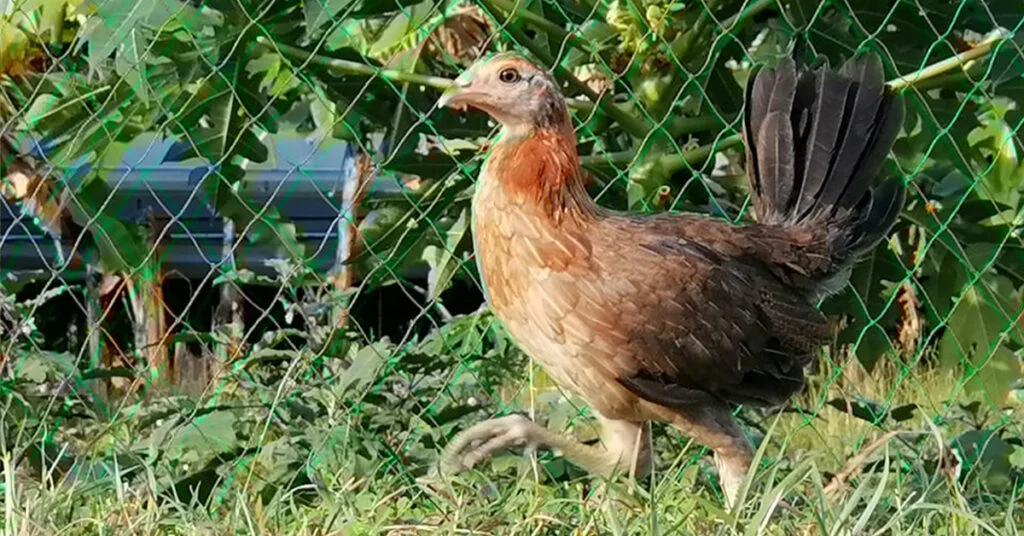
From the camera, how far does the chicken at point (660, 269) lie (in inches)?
122

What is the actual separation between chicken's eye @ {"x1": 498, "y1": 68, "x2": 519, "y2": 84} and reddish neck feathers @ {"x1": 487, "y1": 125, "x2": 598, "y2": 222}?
129mm

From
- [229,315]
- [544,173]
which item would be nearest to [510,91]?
[544,173]

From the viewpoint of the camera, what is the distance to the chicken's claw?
3.19 metres

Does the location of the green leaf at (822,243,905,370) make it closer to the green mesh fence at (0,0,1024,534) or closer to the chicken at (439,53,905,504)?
the green mesh fence at (0,0,1024,534)

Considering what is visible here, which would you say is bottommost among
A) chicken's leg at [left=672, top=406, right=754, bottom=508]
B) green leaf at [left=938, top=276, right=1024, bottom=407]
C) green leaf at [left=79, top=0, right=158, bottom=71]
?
green leaf at [left=938, top=276, right=1024, bottom=407]

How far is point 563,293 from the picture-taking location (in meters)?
3.06

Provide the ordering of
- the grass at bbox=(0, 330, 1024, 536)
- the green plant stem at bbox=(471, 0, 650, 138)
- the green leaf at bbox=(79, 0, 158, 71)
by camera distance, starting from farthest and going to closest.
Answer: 1. the green plant stem at bbox=(471, 0, 650, 138)
2. the green leaf at bbox=(79, 0, 158, 71)
3. the grass at bbox=(0, 330, 1024, 536)

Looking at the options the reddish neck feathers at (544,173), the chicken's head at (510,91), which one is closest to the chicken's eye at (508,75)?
the chicken's head at (510,91)

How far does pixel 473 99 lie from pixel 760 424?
4.26ft

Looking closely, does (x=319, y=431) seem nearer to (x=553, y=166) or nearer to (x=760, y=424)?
(x=553, y=166)

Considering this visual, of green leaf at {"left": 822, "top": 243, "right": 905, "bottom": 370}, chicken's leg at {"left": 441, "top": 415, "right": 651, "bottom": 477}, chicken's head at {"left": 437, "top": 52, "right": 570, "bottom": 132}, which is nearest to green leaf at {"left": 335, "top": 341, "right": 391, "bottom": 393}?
chicken's leg at {"left": 441, "top": 415, "right": 651, "bottom": 477}

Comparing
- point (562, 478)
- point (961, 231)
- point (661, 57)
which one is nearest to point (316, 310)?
point (562, 478)

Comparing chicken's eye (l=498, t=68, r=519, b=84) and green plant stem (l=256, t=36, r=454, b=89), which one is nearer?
chicken's eye (l=498, t=68, r=519, b=84)

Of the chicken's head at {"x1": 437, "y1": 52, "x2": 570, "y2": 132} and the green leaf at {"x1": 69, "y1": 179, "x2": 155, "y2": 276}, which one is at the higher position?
the chicken's head at {"x1": 437, "y1": 52, "x2": 570, "y2": 132}
